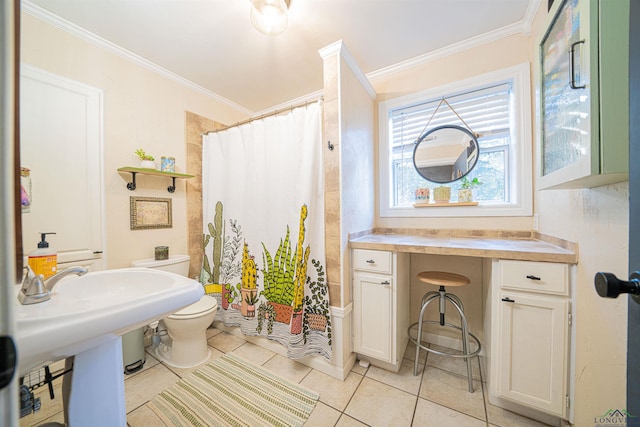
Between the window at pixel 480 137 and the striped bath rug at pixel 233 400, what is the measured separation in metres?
1.55

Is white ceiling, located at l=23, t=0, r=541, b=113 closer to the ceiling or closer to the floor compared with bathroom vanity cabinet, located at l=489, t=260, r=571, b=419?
closer to the ceiling

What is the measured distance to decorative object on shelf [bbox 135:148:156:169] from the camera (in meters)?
1.76

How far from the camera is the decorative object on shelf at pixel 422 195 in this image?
1929 mm

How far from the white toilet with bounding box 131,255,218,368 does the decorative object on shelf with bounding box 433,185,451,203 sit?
202 centimetres

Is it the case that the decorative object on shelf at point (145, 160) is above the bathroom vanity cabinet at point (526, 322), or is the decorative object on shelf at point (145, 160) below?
above

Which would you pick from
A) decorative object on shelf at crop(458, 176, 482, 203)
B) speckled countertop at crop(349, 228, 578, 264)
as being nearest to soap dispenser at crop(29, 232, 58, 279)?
speckled countertop at crop(349, 228, 578, 264)

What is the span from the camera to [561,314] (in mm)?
1018

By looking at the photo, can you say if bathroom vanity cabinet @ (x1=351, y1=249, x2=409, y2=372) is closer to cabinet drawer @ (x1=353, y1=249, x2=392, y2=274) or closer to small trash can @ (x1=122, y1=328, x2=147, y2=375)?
cabinet drawer @ (x1=353, y1=249, x2=392, y2=274)

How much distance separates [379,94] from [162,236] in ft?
7.92

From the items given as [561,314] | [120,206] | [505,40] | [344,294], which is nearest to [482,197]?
[561,314]

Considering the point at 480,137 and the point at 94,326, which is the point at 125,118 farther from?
the point at 480,137

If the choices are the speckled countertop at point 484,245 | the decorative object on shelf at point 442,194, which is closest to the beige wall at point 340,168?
the speckled countertop at point 484,245

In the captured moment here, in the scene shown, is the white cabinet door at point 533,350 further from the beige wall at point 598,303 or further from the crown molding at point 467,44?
the crown molding at point 467,44

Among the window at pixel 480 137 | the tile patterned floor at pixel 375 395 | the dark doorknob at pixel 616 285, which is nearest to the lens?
the dark doorknob at pixel 616 285
